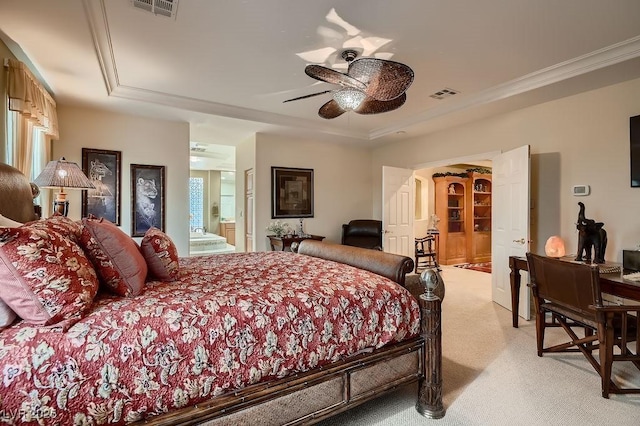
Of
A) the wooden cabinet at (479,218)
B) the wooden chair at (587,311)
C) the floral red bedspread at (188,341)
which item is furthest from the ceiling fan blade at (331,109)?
the wooden cabinet at (479,218)

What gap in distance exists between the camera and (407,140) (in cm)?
590

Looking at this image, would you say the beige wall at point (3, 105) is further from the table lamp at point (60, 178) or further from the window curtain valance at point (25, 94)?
the table lamp at point (60, 178)

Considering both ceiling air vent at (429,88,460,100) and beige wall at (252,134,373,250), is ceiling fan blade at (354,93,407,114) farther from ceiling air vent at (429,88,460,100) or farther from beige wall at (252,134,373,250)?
beige wall at (252,134,373,250)

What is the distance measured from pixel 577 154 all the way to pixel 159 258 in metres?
4.30

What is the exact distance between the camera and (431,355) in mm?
1932

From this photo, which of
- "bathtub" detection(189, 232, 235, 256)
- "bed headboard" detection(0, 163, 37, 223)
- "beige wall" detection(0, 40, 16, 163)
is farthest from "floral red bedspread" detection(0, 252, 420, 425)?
"bathtub" detection(189, 232, 235, 256)

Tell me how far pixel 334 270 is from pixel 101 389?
1352 mm

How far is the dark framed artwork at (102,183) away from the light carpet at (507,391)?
12.9 feet

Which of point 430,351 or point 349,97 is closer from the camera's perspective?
point 430,351

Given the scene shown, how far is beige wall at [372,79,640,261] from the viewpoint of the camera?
323 centimetres

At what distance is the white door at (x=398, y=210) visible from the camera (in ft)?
17.9

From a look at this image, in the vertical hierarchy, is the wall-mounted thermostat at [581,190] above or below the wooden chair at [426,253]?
above

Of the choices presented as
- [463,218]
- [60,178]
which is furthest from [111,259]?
[463,218]

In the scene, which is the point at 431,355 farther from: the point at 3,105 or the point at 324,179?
the point at 324,179
